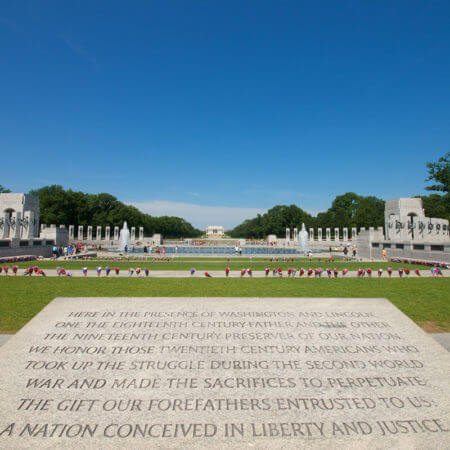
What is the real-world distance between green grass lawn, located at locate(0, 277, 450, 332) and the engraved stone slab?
631 cm

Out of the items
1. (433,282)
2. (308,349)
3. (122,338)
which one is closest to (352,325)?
(308,349)

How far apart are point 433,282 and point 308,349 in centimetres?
1778

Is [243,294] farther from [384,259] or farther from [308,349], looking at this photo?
[384,259]

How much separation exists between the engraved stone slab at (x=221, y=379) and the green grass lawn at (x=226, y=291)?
6306 mm

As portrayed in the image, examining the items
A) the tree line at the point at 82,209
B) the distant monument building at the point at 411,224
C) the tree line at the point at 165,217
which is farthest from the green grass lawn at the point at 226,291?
the tree line at the point at 82,209

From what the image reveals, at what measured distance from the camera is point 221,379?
5.68 metres

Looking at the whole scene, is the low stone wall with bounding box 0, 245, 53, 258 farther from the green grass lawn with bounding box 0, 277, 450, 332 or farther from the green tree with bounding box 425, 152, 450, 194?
the green tree with bounding box 425, 152, 450, 194

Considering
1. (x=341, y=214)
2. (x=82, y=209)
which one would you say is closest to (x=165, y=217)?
(x=82, y=209)

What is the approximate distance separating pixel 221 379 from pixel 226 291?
1030cm

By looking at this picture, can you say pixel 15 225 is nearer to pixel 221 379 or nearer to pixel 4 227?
pixel 4 227

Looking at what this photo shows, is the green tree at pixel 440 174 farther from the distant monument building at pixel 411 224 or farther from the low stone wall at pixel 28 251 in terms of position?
the low stone wall at pixel 28 251

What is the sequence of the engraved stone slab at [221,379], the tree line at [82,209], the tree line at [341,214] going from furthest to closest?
the tree line at [341,214], the tree line at [82,209], the engraved stone slab at [221,379]

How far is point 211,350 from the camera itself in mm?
6363

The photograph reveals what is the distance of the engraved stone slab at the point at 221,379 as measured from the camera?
15.5 feet
